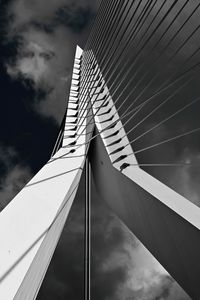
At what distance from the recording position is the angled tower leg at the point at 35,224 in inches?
55.3

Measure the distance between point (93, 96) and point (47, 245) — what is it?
7.61 ft

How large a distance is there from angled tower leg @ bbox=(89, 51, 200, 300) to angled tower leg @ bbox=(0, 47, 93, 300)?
415 millimetres

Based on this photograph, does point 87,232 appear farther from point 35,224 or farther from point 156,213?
point 156,213

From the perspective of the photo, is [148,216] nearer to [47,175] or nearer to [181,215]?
[181,215]

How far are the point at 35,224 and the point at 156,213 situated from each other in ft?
2.56

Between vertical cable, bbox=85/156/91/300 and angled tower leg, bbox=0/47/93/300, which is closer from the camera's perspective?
angled tower leg, bbox=0/47/93/300

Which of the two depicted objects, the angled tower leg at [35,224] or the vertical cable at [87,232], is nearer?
the angled tower leg at [35,224]

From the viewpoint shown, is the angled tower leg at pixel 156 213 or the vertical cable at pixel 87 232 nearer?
the angled tower leg at pixel 156 213

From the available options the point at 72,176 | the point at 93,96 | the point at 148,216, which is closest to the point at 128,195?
the point at 148,216

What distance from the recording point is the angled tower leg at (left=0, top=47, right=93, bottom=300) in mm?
1404

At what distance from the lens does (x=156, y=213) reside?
5.66ft

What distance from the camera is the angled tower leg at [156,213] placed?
4.88 ft

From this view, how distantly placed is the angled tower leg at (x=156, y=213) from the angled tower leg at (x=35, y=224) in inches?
16.3

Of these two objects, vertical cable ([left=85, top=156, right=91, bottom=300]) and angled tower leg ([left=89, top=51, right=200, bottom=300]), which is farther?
vertical cable ([left=85, top=156, right=91, bottom=300])
